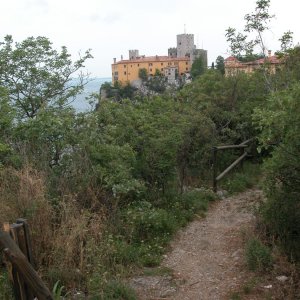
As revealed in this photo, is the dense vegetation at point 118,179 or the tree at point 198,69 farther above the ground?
the tree at point 198,69

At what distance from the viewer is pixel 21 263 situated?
274cm

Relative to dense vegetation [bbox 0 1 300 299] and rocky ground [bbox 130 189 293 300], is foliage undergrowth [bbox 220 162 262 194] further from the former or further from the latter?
rocky ground [bbox 130 189 293 300]

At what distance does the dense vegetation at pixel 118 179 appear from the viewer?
4730 millimetres

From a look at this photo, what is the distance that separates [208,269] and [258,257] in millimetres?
666

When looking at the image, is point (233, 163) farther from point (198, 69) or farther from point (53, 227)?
point (198, 69)

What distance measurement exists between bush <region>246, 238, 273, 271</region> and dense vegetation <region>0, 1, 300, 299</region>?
34 cm

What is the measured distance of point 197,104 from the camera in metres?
11.5

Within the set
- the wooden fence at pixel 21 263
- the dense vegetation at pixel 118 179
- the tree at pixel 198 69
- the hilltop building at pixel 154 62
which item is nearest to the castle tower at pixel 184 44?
the hilltop building at pixel 154 62

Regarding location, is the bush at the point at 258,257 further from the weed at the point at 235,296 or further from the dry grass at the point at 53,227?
A: the dry grass at the point at 53,227

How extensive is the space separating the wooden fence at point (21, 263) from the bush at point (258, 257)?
2.92m

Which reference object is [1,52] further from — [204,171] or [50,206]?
[50,206]

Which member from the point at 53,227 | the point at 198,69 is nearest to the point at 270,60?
the point at 53,227

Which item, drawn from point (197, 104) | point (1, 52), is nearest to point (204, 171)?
point (197, 104)

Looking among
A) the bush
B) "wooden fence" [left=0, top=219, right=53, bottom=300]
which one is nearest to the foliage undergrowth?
the bush
